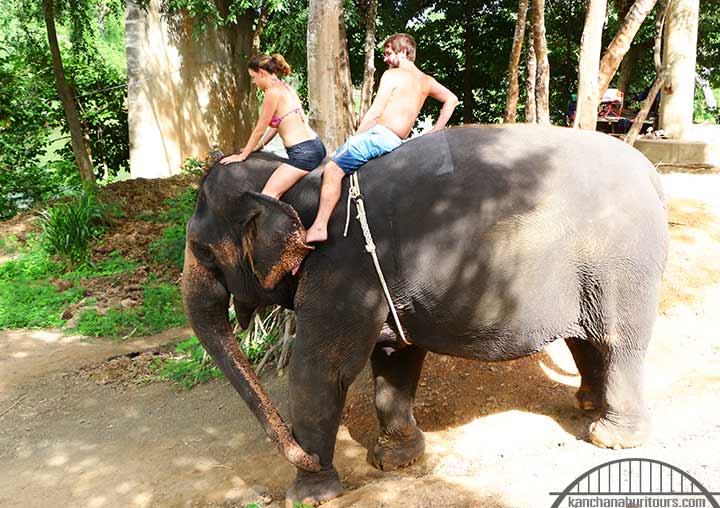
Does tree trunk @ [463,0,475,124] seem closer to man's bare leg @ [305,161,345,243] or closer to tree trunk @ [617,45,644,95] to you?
tree trunk @ [617,45,644,95]

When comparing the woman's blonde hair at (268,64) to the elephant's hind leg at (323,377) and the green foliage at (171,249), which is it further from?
the green foliage at (171,249)

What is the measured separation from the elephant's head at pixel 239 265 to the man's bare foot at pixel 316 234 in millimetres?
38

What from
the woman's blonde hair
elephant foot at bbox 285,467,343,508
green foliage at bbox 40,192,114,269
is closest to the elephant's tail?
the woman's blonde hair

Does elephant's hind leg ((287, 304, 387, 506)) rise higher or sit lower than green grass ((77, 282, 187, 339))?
higher

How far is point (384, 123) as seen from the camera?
3.69m

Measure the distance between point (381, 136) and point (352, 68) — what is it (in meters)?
10.9

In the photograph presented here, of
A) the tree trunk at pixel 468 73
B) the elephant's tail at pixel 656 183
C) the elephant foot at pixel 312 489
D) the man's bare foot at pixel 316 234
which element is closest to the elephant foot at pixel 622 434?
the elephant's tail at pixel 656 183

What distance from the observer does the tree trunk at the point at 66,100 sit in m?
10.2

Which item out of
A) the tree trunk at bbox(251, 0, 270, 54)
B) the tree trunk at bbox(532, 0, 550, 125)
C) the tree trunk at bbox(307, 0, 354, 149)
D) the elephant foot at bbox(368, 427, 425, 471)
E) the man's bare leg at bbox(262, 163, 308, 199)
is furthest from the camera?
the tree trunk at bbox(251, 0, 270, 54)

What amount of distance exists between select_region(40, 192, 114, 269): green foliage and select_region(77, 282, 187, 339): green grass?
1.65m

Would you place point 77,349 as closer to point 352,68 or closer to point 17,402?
point 17,402

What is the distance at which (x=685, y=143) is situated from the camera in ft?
32.5

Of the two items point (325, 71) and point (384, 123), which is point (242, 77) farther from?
point (384, 123)

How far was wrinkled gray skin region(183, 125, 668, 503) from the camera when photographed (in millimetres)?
3365
